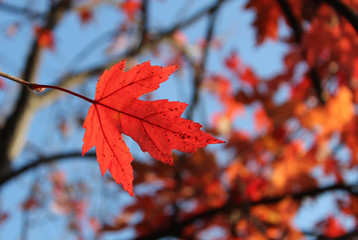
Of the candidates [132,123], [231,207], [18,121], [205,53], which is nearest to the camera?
[132,123]

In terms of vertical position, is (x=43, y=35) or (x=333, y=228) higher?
(x=43, y=35)

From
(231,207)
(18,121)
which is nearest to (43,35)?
(18,121)

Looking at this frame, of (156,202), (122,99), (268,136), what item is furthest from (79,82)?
(122,99)

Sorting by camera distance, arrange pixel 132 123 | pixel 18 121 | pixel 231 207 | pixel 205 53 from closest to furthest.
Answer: pixel 132 123
pixel 231 207
pixel 205 53
pixel 18 121

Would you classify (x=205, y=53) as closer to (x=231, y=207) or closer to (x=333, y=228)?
(x=231, y=207)

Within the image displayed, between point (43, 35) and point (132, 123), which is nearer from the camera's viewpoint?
point (132, 123)

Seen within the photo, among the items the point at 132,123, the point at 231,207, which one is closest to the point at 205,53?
the point at 231,207

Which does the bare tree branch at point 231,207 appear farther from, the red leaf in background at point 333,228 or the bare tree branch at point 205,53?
the red leaf in background at point 333,228

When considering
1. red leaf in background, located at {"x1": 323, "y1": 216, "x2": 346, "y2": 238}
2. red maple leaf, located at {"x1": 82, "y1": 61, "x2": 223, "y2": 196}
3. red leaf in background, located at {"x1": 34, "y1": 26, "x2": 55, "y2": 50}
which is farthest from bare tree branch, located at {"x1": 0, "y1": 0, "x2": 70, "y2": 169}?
red leaf in background, located at {"x1": 323, "y1": 216, "x2": 346, "y2": 238}

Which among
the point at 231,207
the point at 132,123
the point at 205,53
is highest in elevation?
the point at 205,53
